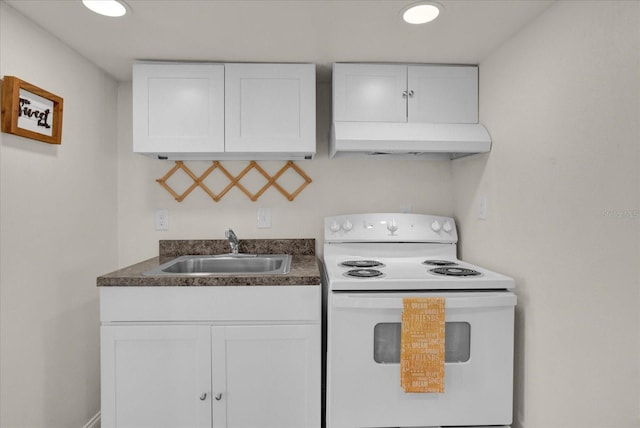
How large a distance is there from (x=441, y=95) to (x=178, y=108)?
1467 millimetres

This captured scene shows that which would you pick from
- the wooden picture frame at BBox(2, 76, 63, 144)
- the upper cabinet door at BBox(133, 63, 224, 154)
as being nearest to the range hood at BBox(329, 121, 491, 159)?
the upper cabinet door at BBox(133, 63, 224, 154)

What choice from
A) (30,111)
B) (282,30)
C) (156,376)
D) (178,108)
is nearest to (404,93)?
(282,30)

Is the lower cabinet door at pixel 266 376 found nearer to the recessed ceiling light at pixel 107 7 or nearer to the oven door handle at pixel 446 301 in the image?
the oven door handle at pixel 446 301

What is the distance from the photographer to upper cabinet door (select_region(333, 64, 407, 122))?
1.96 m

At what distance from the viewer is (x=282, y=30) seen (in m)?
1.62

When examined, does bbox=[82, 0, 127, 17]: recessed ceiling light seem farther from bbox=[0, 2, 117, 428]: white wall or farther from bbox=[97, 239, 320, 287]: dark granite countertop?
bbox=[97, 239, 320, 287]: dark granite countertop

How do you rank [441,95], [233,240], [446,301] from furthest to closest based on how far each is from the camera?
[233,240], [441,95], [446,301]

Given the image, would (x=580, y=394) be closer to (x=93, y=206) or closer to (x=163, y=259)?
(x=163, y=259)

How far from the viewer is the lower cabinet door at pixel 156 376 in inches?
62.6

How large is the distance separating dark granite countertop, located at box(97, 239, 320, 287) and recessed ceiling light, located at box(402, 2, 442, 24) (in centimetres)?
120

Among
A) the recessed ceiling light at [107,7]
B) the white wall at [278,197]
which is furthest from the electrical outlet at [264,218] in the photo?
the recessed ceiling light at [107,7]

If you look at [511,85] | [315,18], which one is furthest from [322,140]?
[511,85]

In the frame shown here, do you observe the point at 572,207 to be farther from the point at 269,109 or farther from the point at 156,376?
the point at 156,376

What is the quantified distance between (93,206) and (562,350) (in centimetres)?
239
